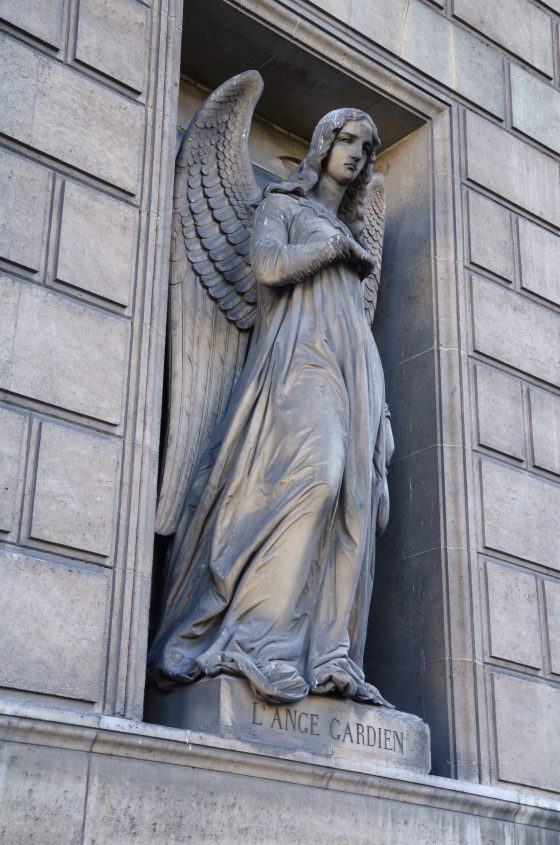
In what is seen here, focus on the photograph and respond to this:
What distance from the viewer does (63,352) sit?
7.65 meters

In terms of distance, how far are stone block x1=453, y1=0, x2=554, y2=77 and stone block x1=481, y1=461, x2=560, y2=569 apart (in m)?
3.69

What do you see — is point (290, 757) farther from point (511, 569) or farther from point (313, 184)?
point (313, 184)

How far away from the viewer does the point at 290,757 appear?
7.39 m

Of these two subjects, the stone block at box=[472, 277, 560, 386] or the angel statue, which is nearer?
the angel statue

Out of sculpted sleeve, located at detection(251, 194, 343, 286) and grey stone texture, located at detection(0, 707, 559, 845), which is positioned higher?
sculpted sleeve, located at detection(251, 194, 343, 286)

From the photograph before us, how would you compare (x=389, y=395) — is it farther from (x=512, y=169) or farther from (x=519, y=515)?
(x=512, y=169)

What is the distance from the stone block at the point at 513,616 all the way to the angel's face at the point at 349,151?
9.25 feet

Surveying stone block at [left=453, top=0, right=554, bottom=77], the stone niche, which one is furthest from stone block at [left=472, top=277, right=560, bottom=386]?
stone block at [left=453, top=0, right=554, bottom=77]

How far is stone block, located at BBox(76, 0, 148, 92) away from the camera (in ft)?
27.7

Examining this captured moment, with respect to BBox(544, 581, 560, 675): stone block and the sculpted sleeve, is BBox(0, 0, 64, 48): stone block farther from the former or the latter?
BBox(544, 581, 560, 675): stone block

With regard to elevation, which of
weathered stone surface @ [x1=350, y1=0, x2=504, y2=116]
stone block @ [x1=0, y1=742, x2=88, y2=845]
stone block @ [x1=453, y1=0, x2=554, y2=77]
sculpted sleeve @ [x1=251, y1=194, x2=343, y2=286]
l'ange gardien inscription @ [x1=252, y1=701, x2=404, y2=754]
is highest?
stone block @ [x1=453, y1=0, x2=554, y2=77]

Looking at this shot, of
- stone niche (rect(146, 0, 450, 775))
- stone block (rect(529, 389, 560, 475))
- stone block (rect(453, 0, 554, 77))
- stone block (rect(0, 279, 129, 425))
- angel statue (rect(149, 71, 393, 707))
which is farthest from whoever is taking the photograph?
stone block (rect(453, 0, 554, 77))

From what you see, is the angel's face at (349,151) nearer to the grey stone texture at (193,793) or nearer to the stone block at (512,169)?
the stone block at (512,169)

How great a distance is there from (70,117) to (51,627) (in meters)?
3.05
